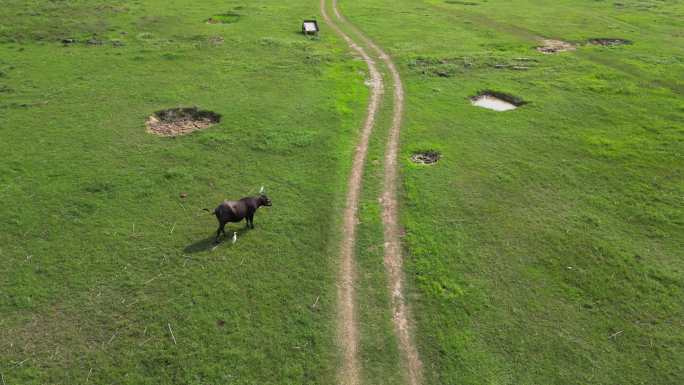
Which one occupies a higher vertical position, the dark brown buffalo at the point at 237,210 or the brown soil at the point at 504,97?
the brown soil at the point at 504,97

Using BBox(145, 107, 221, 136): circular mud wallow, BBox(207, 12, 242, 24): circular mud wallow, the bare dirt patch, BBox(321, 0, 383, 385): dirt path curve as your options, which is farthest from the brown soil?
BBox(207, 12, 242, 24): circular mud wallow

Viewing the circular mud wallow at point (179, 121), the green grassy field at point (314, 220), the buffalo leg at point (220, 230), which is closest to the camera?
the green grassy field at point (314, 220)

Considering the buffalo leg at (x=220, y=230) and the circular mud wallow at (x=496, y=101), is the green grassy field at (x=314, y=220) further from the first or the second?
the circular mud wallow at (x=496, y=101)

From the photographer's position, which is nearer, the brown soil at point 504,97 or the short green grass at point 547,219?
the short green grass at point 547,219

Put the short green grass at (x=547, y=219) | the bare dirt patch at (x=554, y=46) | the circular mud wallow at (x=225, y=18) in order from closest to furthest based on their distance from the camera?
the short green grass at (x=547, y=219), the bare dirt patch at (x=554, y=46), the circular mud wallow at (x=225, y=18)

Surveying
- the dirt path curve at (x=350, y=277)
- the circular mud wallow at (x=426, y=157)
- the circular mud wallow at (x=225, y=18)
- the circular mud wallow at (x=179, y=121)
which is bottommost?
the dirt path curve at (x=350, y=277)

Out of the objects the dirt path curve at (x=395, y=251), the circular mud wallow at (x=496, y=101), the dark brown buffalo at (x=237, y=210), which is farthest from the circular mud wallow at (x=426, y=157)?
the dark brown buffalo at (x=237, y=210)
